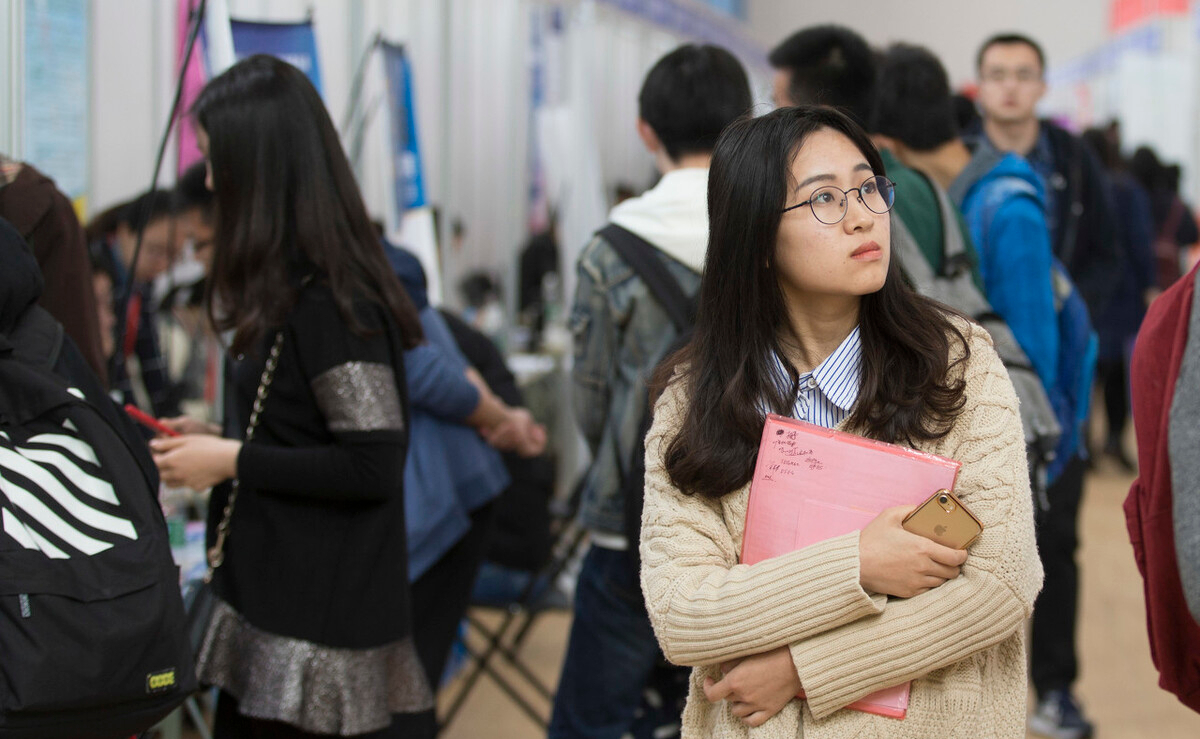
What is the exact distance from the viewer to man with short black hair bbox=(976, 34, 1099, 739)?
3104 millimetres

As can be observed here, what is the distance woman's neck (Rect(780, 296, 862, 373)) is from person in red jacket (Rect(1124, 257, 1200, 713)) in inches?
13.7

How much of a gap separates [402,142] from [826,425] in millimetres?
2386

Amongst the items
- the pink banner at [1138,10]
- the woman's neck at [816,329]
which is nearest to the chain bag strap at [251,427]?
the woman's neck at [816,329]

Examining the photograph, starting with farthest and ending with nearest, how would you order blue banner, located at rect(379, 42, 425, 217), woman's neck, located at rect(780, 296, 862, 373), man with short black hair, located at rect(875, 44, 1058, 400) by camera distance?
blue banner, located at rect(379, 42, 425, 217) → man with short black hair, located at rect(875, 44, 1058, 400) → woman's neck, located at rect(780, 296, 862, 373)

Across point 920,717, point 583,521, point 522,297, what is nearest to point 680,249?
point 583,521

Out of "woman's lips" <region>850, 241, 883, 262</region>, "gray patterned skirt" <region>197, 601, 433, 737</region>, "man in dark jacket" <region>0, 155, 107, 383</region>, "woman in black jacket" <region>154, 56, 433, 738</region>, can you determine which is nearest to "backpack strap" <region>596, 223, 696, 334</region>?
"woman in black jacket" <region>154, 56, 433, 738</region>

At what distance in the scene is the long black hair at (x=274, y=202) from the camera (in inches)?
71.6

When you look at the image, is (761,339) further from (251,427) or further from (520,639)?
(520,639)

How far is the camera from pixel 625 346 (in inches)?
84.8

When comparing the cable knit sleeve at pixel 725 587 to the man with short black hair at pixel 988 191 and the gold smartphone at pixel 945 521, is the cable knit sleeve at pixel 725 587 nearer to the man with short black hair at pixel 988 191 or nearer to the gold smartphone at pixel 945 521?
the gold smartphone at pixel 945 521

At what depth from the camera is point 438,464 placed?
94.6 inches

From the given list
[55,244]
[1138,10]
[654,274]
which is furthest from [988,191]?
[1138,10]

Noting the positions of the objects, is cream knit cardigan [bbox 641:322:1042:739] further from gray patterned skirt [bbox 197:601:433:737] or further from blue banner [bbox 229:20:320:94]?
blue banner [bbox 229:20:320:94]

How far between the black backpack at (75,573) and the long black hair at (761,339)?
677mm
